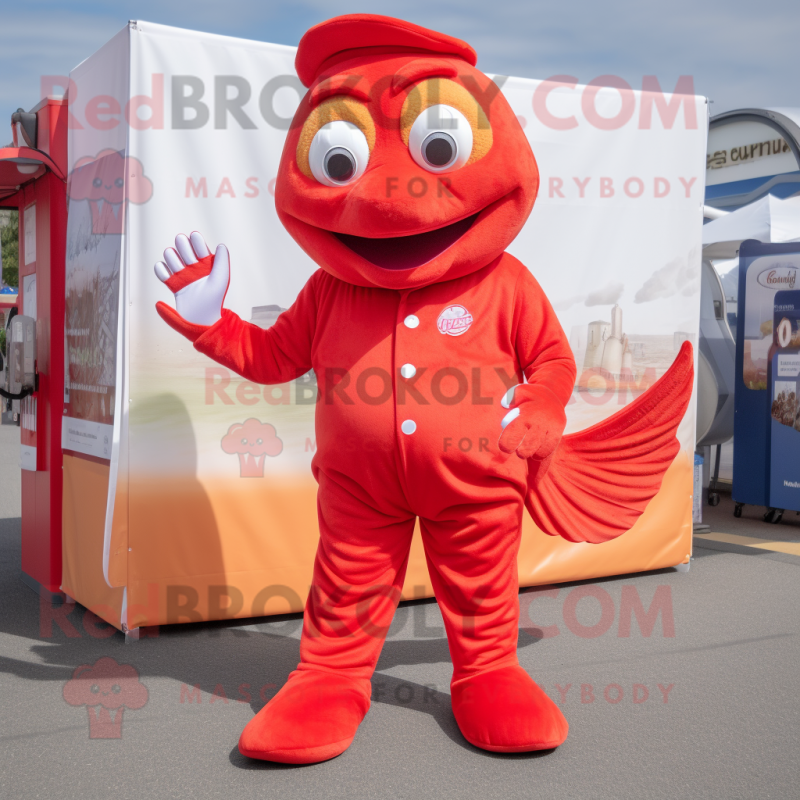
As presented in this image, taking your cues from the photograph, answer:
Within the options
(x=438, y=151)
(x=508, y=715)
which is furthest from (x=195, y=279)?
(x=508, y=715)

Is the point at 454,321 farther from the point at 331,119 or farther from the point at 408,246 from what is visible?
the point at 331,119

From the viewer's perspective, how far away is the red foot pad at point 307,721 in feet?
8.64

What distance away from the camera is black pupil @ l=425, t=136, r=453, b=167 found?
265cm

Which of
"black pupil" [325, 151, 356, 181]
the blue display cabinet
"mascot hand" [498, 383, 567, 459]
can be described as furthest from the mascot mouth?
the blue display cabinet

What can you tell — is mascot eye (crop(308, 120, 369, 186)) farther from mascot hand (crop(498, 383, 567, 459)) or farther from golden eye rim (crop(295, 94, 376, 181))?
mascot hand (crop(498, 383, 567, 459))

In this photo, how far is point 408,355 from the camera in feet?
9.16

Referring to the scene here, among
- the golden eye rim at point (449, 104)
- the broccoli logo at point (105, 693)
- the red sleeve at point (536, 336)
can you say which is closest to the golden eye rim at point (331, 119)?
the golden eye rim at point (449, 104)

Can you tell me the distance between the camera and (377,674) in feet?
11.5

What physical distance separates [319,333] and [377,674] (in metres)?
1.39

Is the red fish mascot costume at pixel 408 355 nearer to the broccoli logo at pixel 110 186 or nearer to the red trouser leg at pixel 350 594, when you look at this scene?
the red trouser leg at pixel 350 594

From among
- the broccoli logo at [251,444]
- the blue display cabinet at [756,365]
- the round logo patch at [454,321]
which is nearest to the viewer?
the round logo patch at [454,321]

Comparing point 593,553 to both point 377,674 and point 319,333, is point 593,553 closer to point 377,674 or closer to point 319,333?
point 377,674

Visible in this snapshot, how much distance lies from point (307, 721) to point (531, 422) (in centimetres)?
111

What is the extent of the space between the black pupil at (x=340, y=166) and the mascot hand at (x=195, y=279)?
1.73 feet
